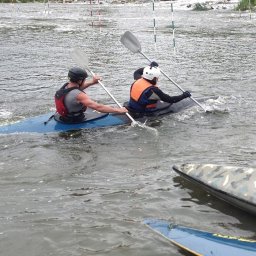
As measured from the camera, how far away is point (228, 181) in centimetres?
467

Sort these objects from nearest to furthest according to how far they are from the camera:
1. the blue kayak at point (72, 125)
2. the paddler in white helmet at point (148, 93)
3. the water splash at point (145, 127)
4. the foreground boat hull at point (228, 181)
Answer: the foreground boat hull at point (228, 181) < the blue kayak at point (72, 125) < the water splash at point (145, 127) < the paddler in white helmet at point (148, 93)

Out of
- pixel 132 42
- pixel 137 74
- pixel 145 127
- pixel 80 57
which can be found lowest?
pixel 145 127

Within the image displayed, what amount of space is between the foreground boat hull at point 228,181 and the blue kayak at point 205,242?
2.21 feet

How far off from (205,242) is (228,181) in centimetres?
107

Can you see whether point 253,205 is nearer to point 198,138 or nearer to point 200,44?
point 198,138

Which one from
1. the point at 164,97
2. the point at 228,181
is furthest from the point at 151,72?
the point at 228,181

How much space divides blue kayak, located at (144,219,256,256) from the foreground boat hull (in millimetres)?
674

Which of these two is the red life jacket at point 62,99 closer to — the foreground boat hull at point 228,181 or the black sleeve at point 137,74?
the black sleeve at point 137,74

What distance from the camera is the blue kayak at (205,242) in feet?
11.8

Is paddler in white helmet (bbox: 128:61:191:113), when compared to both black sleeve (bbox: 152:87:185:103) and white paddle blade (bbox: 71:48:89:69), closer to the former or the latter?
black sleeve (bbox: 152:87:185:103)

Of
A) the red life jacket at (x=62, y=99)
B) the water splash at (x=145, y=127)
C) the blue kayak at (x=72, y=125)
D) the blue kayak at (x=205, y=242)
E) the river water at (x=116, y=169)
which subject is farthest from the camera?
Result: the water splash at (x=145, y=127)

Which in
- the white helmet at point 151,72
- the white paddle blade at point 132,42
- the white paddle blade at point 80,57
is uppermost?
the white paddle blade at point 132,42

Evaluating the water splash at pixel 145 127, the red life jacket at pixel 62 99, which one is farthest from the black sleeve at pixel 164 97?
the red life jacket at pixel 62 99

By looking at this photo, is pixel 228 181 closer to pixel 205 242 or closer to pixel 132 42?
pixel 205 242
